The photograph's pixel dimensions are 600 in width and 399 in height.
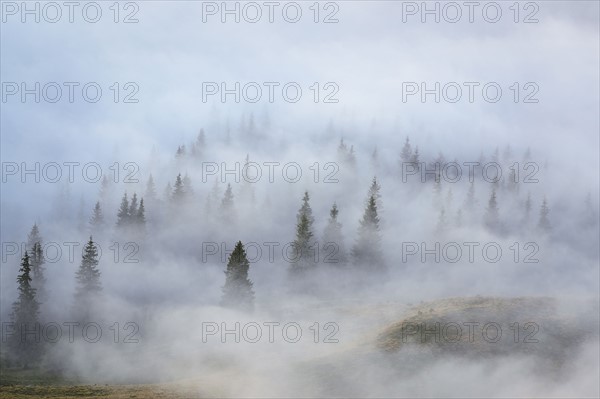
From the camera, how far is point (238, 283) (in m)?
68.0

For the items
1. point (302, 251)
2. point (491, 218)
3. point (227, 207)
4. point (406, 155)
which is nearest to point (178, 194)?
point (227, 207)

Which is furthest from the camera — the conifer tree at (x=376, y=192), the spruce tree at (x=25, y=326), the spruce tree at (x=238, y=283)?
the conifer tree at (x=376, y=192)

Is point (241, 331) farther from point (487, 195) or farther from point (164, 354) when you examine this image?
point (487, 195)

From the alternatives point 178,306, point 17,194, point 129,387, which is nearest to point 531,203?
point 178,306

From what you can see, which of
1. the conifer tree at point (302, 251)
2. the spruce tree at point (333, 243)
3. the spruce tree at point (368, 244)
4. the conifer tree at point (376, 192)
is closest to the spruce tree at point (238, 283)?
the conifer tree at point (302, 251)

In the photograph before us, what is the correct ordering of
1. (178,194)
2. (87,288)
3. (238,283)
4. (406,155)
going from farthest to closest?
(406,155) → (178,194) → (87,288) → (238,283)

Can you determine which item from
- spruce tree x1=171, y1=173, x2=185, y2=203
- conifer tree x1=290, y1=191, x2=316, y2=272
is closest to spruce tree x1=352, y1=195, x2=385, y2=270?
conifer tree x1=290, y1=191, x2=316, y2=272

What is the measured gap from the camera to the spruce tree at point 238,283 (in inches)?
2675

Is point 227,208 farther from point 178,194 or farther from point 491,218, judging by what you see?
point 491,218

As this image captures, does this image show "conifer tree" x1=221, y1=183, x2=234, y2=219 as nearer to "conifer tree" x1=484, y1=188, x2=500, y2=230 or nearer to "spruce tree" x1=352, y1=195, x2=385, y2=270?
"spruce tree" x1=352, y1=195, x2=385, y2=270

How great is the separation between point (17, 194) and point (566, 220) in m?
178

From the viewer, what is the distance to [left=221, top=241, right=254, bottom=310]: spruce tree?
223ft

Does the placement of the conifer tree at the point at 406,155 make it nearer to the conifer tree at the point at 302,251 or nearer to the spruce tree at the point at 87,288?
the conifer tree at the point at 302,251

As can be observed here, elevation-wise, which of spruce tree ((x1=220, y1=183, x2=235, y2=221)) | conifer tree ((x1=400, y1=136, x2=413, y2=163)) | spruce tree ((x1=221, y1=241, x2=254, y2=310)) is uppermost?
conifer tree ((x1=400, y1=136, x2=413, y2=163))
